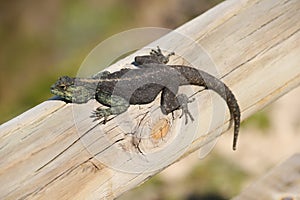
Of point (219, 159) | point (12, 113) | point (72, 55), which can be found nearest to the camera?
point (219, 159)

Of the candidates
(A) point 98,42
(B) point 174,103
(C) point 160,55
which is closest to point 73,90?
(C) point 160,55

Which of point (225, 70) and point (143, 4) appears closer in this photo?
point (225, 70)

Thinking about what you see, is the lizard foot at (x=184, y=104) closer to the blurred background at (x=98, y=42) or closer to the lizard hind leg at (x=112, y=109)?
the lizard hind leg at (x=112, y=109)

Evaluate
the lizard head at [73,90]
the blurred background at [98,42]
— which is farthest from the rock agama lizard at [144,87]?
the blurred background at [98,42]

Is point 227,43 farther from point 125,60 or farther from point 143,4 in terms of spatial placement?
point 143,4

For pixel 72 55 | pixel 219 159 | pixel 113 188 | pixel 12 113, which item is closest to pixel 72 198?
pixel 113 188

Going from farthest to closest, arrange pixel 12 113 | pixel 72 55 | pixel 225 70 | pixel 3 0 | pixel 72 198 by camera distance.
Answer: pixel 3 0
pixel 72 55
pixel 12 113
pixel 225 70
pixel 72 198

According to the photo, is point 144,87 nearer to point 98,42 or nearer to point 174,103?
point 174,103
